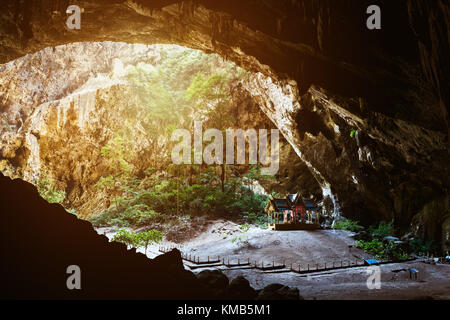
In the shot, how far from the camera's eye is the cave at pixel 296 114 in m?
7.45

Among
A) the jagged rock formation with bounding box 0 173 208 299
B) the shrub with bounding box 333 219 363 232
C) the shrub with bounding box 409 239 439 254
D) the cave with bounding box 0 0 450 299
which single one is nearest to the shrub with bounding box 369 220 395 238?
the cave with bounding box 0 0 450 299

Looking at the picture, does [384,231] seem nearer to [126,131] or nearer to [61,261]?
[61,261]

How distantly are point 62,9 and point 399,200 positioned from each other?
2027 cm

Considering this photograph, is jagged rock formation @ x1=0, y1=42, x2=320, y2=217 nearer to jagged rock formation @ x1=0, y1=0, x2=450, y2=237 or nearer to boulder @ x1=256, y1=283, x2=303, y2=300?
jagged rock formation @ x1=0, y1=0, x2=450, y2=237

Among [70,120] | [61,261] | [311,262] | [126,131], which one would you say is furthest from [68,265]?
[70,120]

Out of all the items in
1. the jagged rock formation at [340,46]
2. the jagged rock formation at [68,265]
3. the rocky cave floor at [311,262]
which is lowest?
the rocky cave floor at [311,262]

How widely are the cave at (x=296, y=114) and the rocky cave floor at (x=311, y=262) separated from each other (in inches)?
11.1

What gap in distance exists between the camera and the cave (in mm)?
7449

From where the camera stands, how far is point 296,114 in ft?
65.1

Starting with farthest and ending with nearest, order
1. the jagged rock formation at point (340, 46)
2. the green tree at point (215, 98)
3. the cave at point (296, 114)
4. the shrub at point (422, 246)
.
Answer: the green tree at point (215, 98) < the shrub at point (422, 246) < the jagged rock formation at point (340, 46) < the cave at point (296, 114)

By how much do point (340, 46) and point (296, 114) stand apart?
33.4ft

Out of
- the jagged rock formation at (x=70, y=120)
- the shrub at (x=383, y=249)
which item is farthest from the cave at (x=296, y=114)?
the shrub at (x=383, y=249)

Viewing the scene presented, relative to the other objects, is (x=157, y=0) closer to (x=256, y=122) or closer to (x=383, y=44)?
(x=383, y=44)

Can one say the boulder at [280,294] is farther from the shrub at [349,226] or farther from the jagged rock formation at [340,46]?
the shrub at [349,226]
